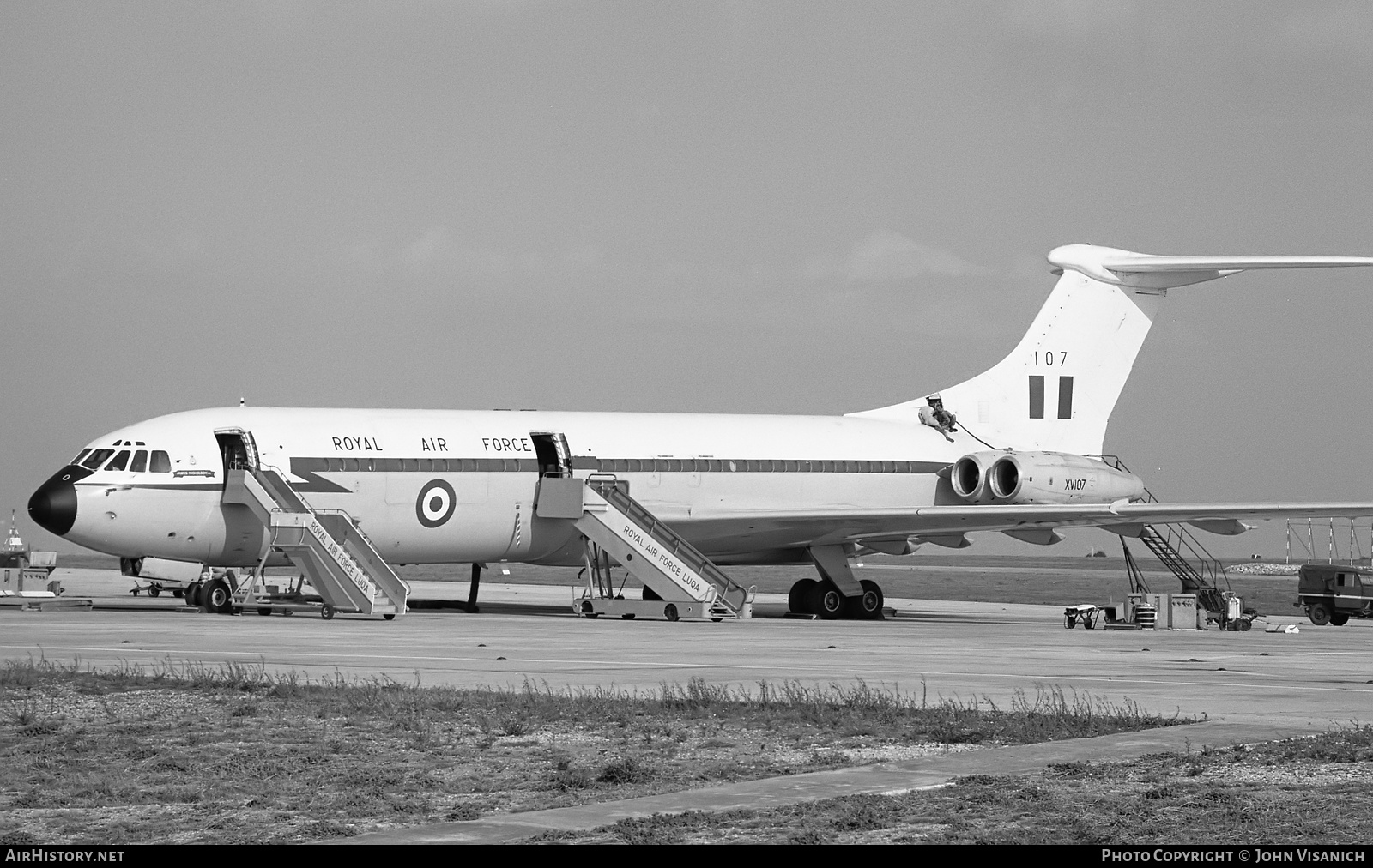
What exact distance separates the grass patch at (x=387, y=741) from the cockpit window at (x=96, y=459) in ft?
51.7

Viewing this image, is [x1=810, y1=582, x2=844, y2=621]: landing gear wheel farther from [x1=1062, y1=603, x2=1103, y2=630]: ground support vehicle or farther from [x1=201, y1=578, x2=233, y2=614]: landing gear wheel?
[x1=201, y1=578, x2=233, y2=614]: landing gear wheel

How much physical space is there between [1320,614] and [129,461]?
2774 centimetres

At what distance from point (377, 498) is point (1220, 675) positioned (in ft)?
63.7

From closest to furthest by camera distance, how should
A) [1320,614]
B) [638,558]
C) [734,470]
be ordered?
1. [638,558]
2. [734,470]
3. [1320,614]

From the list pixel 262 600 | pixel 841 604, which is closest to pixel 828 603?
pixel 841 604

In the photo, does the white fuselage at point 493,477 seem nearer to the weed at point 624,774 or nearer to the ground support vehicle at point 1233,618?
the ground support vehicle at point 1233,618

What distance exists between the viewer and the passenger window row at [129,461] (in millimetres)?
33469

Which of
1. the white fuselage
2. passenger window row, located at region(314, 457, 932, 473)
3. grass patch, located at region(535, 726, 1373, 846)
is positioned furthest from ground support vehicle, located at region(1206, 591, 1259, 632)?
grass patch, located at region(535, 726, 1373, 846)

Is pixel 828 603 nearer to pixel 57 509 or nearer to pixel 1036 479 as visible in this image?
pixel 1036 479

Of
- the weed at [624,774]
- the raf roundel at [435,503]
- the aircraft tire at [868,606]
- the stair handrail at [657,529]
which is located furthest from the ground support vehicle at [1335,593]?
the weed at [624,774]

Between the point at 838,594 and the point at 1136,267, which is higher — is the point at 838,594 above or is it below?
below

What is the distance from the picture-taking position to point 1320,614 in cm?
4278
